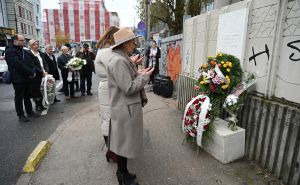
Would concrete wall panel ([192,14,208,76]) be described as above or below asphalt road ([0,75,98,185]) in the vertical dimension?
above

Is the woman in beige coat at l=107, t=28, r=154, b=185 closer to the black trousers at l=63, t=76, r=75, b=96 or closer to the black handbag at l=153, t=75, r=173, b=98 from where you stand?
the black handbag at l=153, t=75, r=173, b=98

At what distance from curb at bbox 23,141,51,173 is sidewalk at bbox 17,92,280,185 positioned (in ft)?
0.27

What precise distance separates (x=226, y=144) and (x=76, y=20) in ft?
293

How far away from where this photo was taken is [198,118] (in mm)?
3469

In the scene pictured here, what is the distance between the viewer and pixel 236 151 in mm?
3406

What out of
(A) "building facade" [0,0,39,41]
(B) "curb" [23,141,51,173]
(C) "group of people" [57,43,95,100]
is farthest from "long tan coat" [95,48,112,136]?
(A) "building facade" [0,0,39,41]

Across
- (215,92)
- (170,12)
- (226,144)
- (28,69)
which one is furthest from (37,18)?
(226,144)

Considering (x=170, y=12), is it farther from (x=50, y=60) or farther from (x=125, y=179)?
(x=125, y=179)

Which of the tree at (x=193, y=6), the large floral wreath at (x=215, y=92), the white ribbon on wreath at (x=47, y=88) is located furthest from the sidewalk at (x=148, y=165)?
the tree at (x=193, y=6)

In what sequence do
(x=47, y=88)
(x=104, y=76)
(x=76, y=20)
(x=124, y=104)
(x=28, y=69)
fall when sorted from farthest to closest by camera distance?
(x=76, y=20), (x=47, y=88), (x=28, y=69), (x=104, y=76), (x=124, y=104)

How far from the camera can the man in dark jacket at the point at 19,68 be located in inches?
198

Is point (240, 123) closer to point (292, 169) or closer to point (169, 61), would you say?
point (292, 169)

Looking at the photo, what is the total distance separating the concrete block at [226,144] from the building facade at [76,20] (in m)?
83.3

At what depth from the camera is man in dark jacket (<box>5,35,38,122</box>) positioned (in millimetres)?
5031
